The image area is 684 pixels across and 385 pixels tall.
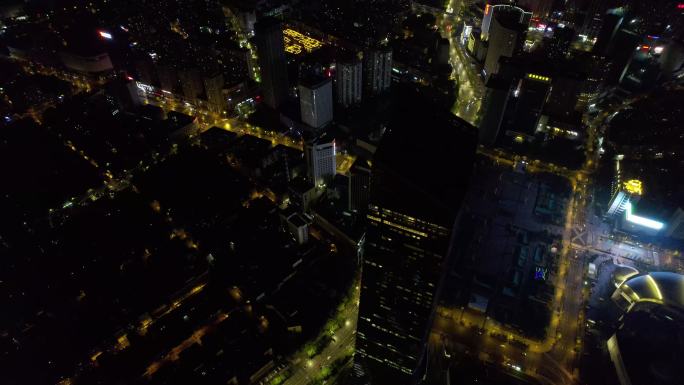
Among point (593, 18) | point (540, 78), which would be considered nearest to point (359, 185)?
point (540, 78)

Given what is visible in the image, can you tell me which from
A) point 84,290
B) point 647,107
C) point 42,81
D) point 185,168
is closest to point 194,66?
point 185,168

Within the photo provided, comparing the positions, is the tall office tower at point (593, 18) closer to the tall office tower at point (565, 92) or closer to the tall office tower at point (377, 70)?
the tall office tower at point (565, 92)

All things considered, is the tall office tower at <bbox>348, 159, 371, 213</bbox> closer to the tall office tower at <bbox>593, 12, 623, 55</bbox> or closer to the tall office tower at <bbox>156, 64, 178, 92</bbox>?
the tall office tower at <bbox>156, 64, 178, 92</bbox>

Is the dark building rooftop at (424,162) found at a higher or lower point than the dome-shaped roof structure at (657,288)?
higher

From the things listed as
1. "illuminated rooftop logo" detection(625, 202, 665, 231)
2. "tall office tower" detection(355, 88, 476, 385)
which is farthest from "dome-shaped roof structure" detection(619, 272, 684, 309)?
"tall office tower" detection(355, 88, 476, 385)

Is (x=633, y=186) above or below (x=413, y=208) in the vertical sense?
below

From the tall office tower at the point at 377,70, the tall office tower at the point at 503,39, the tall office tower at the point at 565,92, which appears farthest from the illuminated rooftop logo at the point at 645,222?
the tall office tower at the point at 377,70

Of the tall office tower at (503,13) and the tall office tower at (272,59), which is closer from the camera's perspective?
the tall office tower at (272,59)

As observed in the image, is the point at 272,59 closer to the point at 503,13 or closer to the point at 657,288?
the point at 503,13
